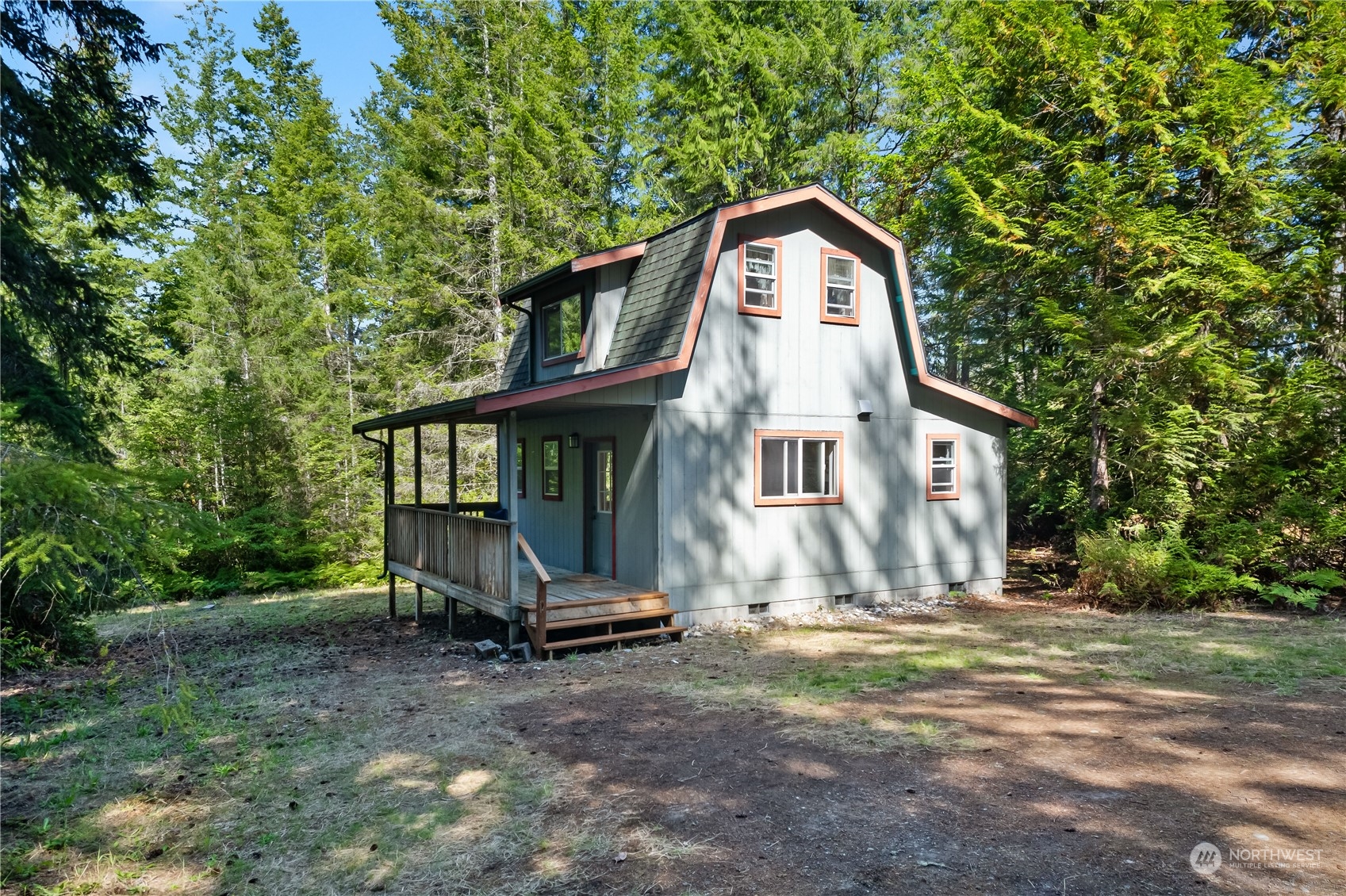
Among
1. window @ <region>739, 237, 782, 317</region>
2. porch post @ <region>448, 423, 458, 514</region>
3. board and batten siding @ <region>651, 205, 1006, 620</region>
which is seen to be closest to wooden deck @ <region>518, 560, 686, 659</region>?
board and batten siding @ <region>651, 205, 1006, 620</region>

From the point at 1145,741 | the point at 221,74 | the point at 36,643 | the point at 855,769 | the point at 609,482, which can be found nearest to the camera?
the point at 855,769

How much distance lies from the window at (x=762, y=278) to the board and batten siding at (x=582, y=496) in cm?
253

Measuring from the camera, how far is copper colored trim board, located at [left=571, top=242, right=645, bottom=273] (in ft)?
36.8

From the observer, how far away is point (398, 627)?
39.3 feet

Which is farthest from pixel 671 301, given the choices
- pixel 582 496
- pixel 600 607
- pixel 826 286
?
pixel 600 607

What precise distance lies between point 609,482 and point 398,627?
4.33 m

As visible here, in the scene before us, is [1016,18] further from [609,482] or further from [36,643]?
[36,643]

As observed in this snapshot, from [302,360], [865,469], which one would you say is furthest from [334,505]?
[865,469]

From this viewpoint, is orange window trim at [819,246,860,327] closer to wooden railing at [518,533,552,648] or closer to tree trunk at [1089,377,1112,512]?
tree trunk at [1089,377,1112,512]

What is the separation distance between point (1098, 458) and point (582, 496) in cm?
985

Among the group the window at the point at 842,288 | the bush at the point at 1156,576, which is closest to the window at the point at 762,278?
the window at the point at 842,288

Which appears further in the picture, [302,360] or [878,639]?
[302,360]

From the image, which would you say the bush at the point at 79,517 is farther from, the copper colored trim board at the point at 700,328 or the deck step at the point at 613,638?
the deck step at the point at 613,638

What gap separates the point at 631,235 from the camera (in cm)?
2008
